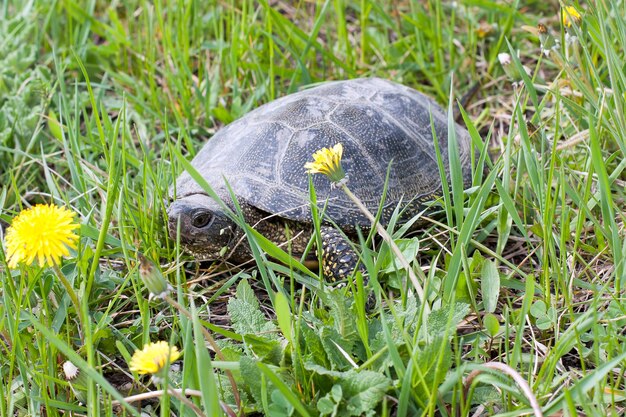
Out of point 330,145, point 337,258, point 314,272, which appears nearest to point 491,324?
point 337,258

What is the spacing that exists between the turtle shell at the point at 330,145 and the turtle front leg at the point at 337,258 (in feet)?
0.35

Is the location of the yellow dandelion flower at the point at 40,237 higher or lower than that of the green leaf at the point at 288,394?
higher

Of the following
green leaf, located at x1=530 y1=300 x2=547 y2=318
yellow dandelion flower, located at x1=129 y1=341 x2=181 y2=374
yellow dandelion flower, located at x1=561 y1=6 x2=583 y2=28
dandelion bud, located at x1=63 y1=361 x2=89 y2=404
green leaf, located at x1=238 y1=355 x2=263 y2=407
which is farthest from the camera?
yellow dandelion flower, located at x1=561 y1=6 x2=583 y2=28

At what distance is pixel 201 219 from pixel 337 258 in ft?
1.75

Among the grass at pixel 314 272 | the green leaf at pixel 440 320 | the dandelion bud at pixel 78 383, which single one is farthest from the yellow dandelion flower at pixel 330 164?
the dandelion bud at pixel 78 383

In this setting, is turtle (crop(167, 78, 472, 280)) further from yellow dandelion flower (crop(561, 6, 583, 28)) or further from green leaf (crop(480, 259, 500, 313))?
yellow dandelion flower (crop(561, 6, 583, 28))

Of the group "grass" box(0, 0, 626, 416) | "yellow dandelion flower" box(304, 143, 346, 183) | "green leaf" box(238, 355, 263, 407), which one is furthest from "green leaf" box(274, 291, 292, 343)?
"yellow dandelion flower" box(304, 143, 346, 183)

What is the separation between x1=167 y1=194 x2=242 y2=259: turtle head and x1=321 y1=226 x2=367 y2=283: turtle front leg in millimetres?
361

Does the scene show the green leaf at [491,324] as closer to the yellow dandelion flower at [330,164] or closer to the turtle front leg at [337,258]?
the yellow dandelion flower at [330,164]

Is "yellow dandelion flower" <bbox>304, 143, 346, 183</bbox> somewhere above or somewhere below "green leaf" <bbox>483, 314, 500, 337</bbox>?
above

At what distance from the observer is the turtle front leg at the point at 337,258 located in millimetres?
2760

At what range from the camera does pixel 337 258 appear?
9.09 ft

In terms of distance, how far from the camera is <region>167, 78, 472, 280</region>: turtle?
2854 mm

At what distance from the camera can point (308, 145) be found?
298cm
